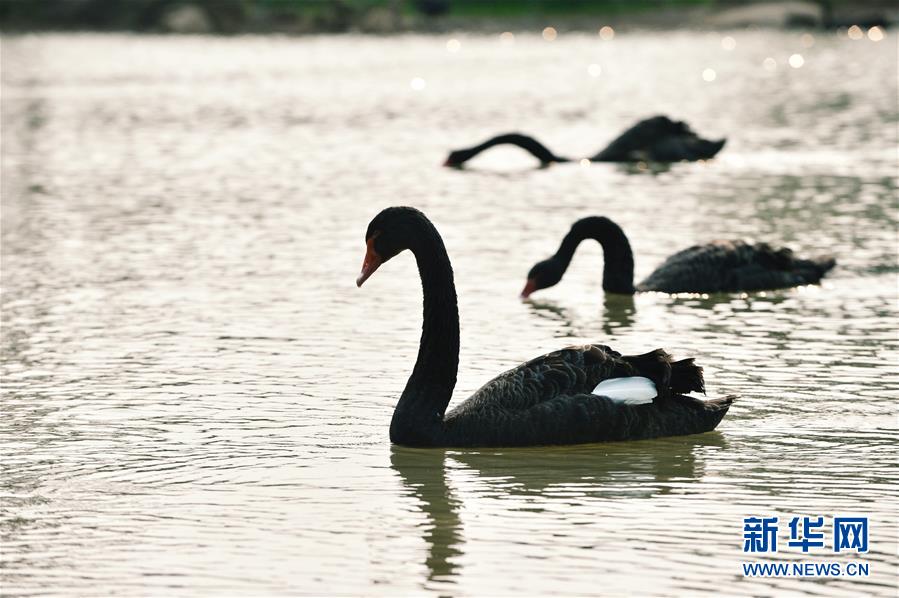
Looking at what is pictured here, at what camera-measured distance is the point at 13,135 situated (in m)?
29.1

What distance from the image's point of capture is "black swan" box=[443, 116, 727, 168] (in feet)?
76.3

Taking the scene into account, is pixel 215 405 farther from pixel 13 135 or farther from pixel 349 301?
pixel 13 135

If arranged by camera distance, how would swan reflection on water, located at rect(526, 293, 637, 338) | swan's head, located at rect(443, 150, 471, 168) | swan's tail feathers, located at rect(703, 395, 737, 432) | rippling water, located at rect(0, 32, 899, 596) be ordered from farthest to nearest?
swan's head, located at rect(443, 150, 471, 168) → swan reflection on water, located at rect(526, 293, 637, 338) → swan's tail feathers, located at rect(703, 395, 737, 432) → rippling water, located at rect(0, 32, 899, 596)

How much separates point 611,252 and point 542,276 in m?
0.57

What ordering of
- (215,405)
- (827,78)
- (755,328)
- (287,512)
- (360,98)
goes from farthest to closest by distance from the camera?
(827,78)
(360,98)
(755,328)
(215,405)
(287,512)

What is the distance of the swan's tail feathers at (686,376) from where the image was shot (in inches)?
337

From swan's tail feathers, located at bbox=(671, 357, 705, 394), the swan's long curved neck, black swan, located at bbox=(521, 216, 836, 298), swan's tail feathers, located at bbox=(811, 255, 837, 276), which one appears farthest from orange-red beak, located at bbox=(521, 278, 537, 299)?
the swan's long curved neck

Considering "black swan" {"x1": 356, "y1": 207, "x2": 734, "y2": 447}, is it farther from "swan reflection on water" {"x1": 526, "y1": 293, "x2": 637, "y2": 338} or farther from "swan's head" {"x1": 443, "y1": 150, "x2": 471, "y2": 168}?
"swan's head" {"x1": 443, "y1": 150, "x2": 471, "y2": 168}

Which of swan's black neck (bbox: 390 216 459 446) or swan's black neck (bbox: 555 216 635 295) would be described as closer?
swan's black neck (bbox: 390 216 459 446)

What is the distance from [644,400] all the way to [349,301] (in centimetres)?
481

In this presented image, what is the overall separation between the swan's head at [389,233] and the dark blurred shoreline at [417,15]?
6942cm

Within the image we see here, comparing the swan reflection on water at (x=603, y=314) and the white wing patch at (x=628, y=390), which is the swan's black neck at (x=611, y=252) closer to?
the swan reflection on water at (x=603, y=314)

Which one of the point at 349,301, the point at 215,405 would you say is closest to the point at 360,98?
the point at 349,301

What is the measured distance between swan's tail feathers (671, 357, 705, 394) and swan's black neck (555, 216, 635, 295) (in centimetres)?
452
